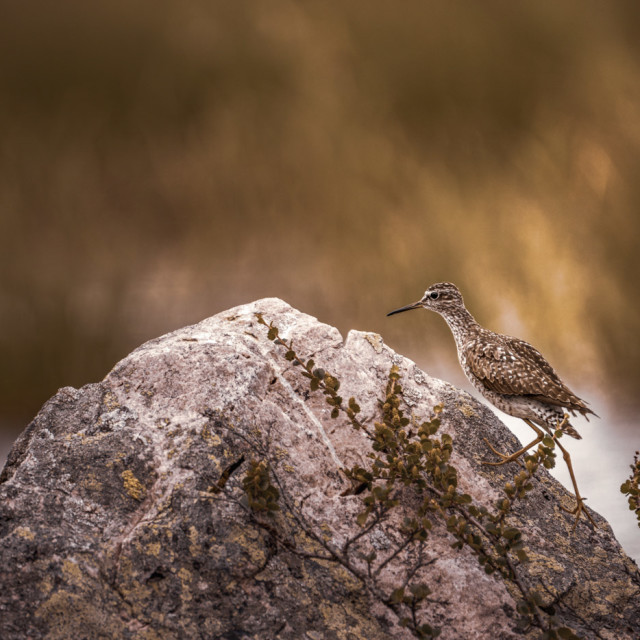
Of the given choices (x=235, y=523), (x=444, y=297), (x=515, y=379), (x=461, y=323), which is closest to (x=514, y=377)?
(x=515, y=379)

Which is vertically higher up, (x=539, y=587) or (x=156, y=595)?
(x=539, y=587)

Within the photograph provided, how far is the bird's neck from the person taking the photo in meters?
5.24

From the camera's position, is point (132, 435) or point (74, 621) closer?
point (74, 621)

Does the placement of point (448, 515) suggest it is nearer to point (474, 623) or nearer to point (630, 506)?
point (474, 623)

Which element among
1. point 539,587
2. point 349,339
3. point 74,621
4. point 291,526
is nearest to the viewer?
point 74,621

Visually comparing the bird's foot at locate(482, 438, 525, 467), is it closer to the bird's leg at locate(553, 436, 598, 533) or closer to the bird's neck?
the bird's leg at locate(553, 436, 598, 533)

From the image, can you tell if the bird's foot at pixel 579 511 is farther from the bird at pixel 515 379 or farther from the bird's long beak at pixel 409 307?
the bird's long beak at pixel 409 307

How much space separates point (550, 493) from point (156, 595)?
284 cm

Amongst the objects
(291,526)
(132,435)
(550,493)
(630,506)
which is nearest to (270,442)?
(291,526)

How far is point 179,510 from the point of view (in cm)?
304

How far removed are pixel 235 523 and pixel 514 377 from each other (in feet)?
7.99

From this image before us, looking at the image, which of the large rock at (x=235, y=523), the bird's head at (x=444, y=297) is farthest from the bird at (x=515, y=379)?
the large rock at (x=235, y=523)

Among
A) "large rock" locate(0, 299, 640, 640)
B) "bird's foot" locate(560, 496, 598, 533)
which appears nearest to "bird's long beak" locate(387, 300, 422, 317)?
"large rock" locate(0, 299, 640, 640)

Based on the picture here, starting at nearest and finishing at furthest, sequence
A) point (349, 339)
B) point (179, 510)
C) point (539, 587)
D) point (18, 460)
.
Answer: point (179, 510), point (539, 587), point (18, 460), point (349, 339)
